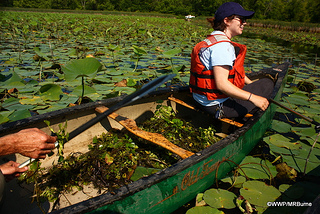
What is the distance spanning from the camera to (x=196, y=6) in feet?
176

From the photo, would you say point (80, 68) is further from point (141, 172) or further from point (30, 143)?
point (141, 172)

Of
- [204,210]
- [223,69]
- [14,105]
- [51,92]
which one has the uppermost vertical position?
[223,69]

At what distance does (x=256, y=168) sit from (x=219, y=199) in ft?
2.31

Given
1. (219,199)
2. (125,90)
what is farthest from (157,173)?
(125,90)

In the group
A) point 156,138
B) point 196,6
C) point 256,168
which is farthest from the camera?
point 196,6

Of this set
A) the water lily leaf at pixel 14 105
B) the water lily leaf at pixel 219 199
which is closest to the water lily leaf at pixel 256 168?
the water lily leaf at pixel 219 199

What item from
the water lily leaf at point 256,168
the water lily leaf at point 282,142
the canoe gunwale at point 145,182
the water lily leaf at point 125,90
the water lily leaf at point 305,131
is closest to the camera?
the canoe gunwale at point 145,182

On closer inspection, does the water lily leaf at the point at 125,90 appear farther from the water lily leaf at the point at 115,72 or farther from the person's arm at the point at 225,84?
the person's arm at the point at 225,84

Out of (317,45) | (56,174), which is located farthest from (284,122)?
(317,45)

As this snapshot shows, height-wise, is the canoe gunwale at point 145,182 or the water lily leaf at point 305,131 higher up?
the canoe gunwale at point 145,182

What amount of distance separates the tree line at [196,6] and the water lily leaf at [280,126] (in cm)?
4555

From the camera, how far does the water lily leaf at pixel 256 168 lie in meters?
2.13

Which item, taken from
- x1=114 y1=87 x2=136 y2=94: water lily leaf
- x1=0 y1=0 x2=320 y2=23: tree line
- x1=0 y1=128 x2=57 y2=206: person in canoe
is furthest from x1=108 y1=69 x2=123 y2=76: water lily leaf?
x1=0 y1=0 x2=320 y2=23: tree line

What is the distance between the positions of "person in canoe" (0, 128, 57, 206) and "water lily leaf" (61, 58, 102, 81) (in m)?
0.95
